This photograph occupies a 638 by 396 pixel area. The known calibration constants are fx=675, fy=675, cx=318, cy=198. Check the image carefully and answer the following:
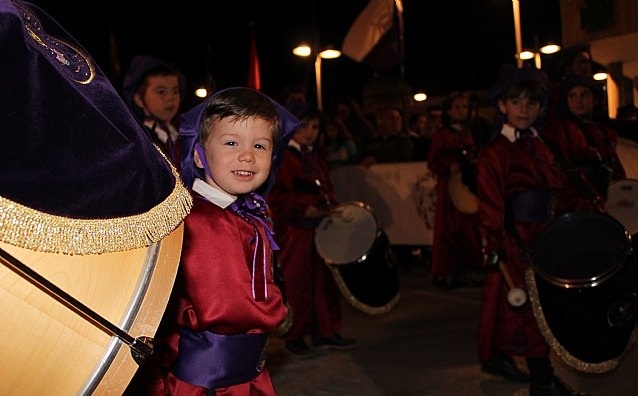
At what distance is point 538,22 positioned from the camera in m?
3.79

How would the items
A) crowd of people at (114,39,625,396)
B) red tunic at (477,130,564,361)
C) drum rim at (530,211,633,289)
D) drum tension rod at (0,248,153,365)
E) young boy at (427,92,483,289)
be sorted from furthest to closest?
1. young boy at (427,92,483,289)
2. red tunic at (477,130,564,361)
3. drum rim at (530,211,633,289)
4. crowd of people at (114,39,625,396)
5. drum tension rod at (0,248,153,365)

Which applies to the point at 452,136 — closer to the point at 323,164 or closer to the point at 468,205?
the point at 468,205

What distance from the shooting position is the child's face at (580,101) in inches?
166


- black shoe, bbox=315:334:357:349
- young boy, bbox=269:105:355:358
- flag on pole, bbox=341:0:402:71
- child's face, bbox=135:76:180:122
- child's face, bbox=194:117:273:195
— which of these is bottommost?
black shoe, bbox=315:334:357:349

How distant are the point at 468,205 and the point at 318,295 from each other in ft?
6.93

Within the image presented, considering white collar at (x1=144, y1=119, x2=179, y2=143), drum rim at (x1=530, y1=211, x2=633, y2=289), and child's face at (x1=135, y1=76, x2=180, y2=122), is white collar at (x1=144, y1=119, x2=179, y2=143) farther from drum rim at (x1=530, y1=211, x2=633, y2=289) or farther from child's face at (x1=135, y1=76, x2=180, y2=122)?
drum rim at (x1=530, y1=211, x2=633, y2=289)

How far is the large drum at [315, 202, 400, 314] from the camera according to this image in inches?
149

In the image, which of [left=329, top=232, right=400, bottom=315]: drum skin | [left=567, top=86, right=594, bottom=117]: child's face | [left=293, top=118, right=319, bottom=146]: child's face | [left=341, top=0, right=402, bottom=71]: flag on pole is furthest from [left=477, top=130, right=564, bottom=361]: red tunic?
[left=341, top=0, right=402, bottom=71]: flag on pole

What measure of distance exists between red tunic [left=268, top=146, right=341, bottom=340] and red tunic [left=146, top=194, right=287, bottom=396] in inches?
96.2

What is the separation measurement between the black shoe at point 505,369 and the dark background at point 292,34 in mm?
1713

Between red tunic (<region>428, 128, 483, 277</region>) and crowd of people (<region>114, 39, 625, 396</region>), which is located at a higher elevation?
crowd of people (<region>114, 39, 625, 396</region>)

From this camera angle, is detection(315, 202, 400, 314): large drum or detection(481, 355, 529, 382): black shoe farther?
detection(315, 202, 400, 314): large drum

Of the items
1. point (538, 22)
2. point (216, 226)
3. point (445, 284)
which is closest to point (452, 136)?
point (445, 284)

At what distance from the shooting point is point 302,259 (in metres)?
4.36
